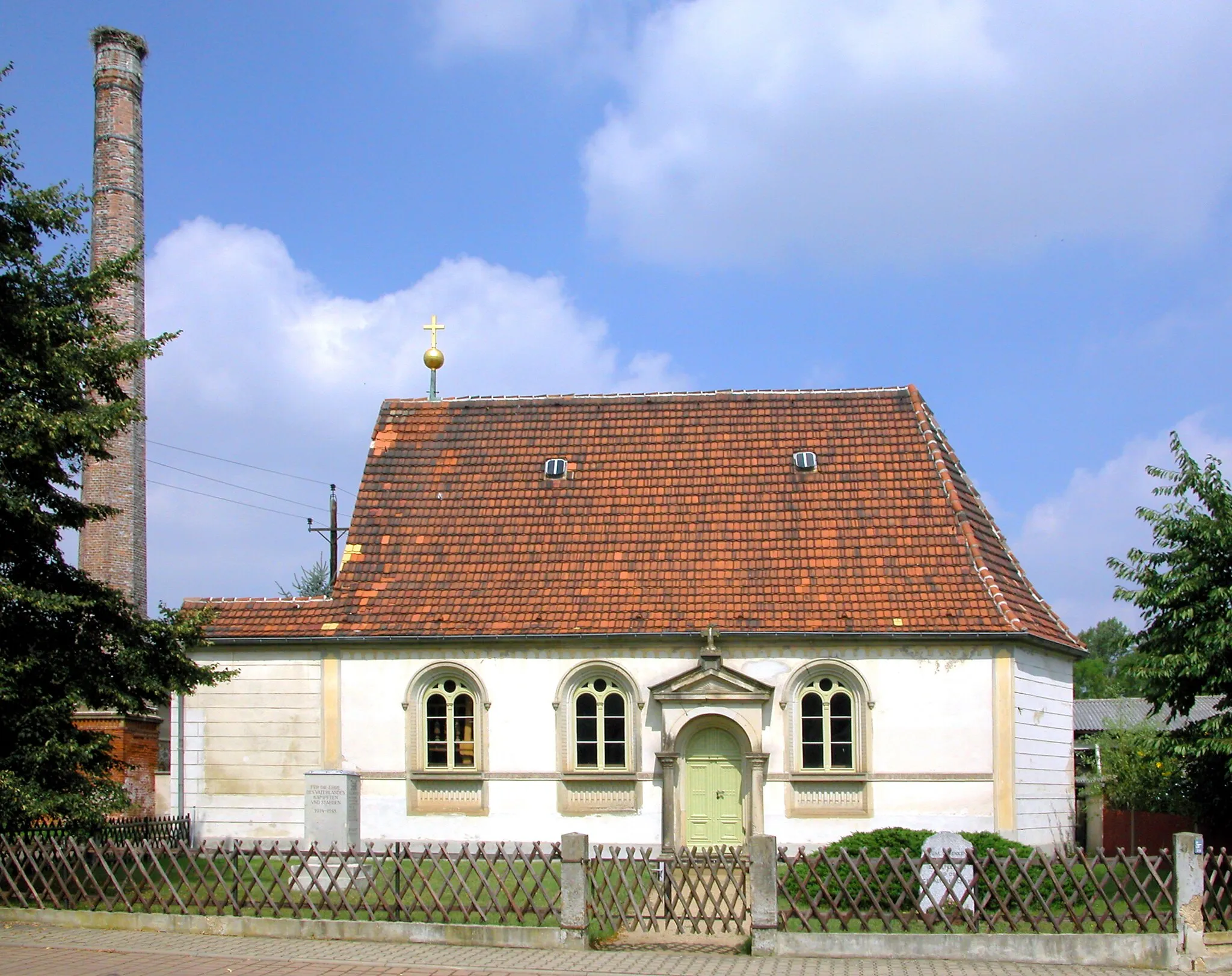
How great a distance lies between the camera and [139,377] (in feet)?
107

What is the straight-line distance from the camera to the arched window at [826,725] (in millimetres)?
23391

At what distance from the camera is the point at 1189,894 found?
14.5 meters

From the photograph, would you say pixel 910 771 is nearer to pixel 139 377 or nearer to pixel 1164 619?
pixel 1164 619

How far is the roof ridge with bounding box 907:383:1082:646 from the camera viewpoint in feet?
76.9

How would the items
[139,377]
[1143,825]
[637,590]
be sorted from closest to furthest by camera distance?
[637,590], [1143,825], [139,377]

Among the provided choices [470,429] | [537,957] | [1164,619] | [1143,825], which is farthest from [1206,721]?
[470,429]

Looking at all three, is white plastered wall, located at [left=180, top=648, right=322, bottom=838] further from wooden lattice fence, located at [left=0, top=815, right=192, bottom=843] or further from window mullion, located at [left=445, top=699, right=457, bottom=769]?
window mullion, located at [left=445, top=699, right=457, bottom=769]

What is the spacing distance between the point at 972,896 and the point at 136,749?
20.2 m

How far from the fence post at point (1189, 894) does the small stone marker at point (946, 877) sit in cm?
220

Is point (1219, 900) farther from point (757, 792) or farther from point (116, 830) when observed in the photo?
point (116, 830)

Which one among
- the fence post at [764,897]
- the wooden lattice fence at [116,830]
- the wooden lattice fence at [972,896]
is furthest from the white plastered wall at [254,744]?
the fence post at [764,897]

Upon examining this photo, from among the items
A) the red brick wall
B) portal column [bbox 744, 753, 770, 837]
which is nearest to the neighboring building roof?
portal column [bbox 744, 753, 770, 837]

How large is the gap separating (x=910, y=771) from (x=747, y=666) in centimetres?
340

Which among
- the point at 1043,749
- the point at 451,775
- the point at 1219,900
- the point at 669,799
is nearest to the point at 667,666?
the point at 669,799
